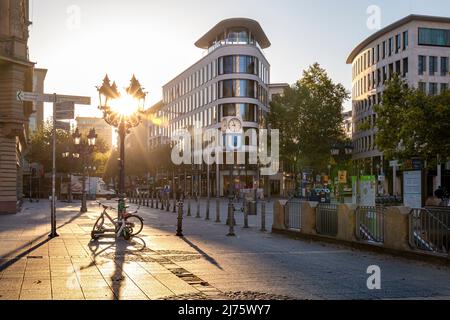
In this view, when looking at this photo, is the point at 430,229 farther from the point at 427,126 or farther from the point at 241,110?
the point at 241,110

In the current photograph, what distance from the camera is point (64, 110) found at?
59.5 ft

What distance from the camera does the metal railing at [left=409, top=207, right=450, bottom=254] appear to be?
1193cm

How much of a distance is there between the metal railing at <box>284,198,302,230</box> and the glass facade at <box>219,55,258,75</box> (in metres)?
61.5

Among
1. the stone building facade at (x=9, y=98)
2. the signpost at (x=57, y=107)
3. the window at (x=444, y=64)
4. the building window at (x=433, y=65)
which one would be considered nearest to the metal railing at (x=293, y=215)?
the signpost at (x=57, y=107)

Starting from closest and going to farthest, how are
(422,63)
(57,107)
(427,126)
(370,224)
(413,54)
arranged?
(370,224)
(57,107)
(427,126)
(413,54)
(422,63)

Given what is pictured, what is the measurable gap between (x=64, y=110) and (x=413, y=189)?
9690 millimetres

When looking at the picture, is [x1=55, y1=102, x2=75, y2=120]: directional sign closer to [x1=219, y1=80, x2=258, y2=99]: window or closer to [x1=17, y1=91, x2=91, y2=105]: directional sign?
[x1=17, y1=91, x2=91, y2=105]: directional sign

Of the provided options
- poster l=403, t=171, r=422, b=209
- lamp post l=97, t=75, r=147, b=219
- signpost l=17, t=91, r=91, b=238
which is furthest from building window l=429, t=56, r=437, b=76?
signpost l=17, t=91, r=91, b=238

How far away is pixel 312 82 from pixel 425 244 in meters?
69.4

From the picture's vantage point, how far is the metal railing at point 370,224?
46.4ft

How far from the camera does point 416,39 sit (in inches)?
2876

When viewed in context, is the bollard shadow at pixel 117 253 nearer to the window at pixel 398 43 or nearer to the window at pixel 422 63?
the window at pixel 422 63

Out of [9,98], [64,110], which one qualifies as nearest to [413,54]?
[9,98]

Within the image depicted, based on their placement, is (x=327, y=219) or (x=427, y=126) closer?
(x=327, y=219)
